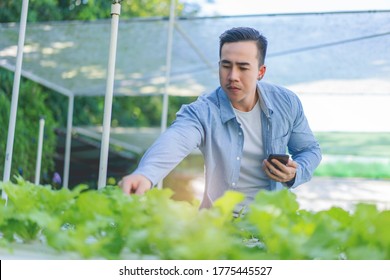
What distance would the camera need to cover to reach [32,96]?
6.64 meters

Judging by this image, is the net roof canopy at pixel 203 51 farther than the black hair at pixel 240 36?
Yes

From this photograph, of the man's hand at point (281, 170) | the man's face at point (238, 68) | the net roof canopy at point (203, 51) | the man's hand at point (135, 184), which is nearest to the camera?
the man's hand at point (135, 184)

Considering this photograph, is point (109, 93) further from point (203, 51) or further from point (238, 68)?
point (203, 51)

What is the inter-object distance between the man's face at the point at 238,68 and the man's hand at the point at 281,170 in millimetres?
287

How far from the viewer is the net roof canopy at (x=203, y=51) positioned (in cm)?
449

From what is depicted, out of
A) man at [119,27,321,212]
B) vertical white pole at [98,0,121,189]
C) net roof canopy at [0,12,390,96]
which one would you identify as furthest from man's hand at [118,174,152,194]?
net roof canopy at [0,12,390,96]

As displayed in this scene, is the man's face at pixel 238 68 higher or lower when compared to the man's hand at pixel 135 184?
higher

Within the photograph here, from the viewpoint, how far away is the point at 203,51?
208 inches

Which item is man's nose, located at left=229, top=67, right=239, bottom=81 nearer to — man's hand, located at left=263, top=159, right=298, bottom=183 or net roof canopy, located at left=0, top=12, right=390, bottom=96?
man's hand, located at left=263, top=159, right=298, bottom=183

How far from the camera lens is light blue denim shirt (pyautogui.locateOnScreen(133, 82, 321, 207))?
5.91 feet

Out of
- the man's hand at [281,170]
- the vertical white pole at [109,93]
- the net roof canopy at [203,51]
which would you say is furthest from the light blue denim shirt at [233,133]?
the net roof canopy at [203,51]

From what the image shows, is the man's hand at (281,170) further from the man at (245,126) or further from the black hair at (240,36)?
the black hair at (240,36)

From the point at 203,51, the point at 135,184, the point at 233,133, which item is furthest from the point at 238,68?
the point at 203,51
